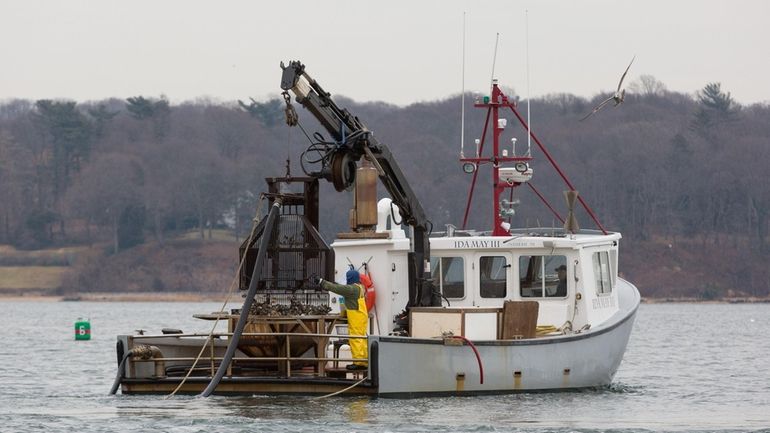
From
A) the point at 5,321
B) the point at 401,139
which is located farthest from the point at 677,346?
the point at 401,139

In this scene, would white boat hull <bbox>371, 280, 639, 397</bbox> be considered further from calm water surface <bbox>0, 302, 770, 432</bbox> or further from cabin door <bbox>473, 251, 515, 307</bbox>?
cabin door <bbox>473, 251, 515, 307</bbox>

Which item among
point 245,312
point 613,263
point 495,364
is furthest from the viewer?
point 613,263

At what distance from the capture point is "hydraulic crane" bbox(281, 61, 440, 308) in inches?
1000

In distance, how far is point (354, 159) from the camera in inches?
1052

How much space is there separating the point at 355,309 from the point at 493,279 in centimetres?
359

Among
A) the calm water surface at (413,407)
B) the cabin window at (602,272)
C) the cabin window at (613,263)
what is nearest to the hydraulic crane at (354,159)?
the calm water surface at (413,407)

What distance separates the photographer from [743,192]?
122 metres

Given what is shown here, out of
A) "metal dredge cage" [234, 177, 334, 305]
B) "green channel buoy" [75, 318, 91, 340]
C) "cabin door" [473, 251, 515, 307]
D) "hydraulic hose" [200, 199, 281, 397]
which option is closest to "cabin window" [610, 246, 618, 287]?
"cabin door" [473, 251, 515, 307]

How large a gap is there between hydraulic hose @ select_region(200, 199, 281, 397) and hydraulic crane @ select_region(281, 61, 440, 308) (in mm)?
1623

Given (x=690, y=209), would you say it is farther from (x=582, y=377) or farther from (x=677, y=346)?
(x=582, y=377)

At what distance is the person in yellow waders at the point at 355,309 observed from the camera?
81.2 ft

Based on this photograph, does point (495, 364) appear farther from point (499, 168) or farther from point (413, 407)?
point (499, 168)

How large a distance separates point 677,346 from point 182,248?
76.2 metres

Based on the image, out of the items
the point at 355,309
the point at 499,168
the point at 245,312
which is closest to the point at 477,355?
the point at 355,309
